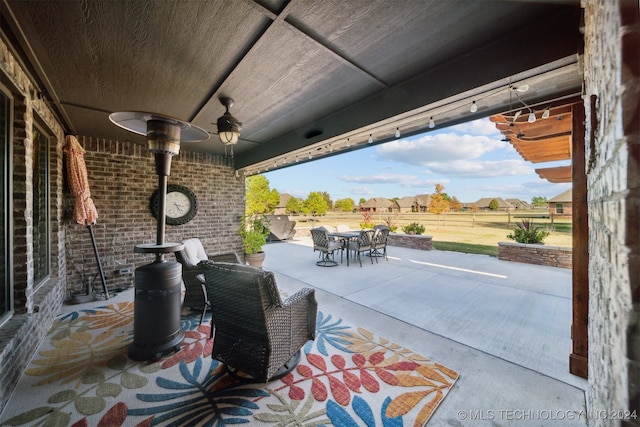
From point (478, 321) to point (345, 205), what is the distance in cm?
4059

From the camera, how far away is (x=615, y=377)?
617 mm

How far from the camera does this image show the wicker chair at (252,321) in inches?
74.8

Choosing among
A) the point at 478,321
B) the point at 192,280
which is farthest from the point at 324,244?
the point at 478,321

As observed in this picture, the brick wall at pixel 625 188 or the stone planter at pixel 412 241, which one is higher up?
the brick wall at pixel 625 188

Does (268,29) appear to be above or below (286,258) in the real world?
above

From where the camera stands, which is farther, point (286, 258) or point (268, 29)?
point (286, 258)

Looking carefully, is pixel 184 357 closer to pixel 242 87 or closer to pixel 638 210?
pixel 242 87

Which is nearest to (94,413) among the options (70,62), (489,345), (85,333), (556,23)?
(85,333)

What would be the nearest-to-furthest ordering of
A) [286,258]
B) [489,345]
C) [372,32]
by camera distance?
[372,32], [489,345], [286,258]

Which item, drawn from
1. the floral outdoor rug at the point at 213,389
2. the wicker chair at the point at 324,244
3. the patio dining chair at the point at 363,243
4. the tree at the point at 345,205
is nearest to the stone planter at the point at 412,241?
the patio dining chair at the point at 363,243

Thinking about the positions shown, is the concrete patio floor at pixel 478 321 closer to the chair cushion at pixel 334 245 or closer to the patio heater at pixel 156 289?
the chair cushion at pixel 334 245

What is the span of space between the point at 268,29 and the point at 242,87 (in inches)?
36.7

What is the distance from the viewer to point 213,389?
1985 mm

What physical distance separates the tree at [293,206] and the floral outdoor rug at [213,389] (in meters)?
29.4
